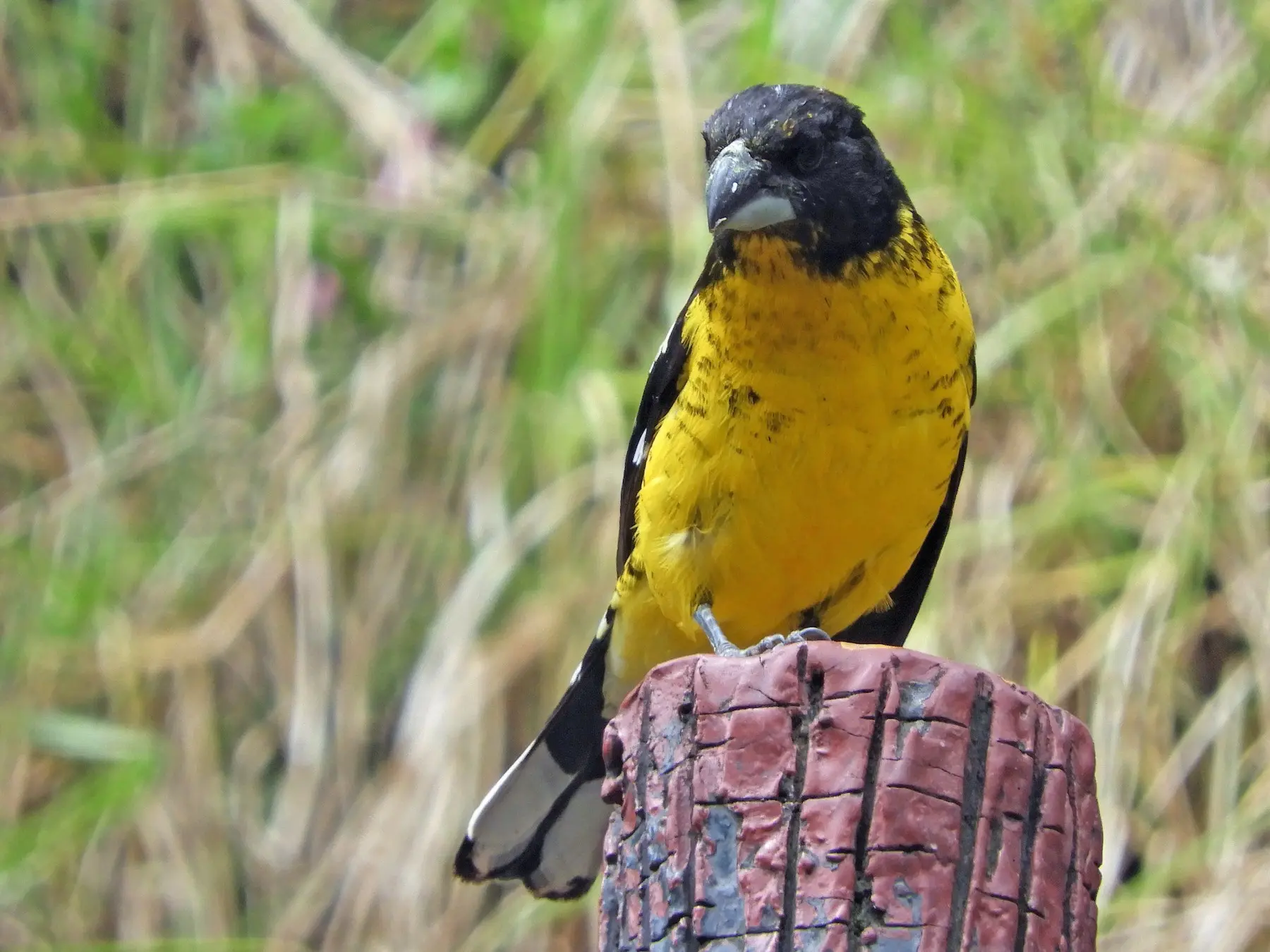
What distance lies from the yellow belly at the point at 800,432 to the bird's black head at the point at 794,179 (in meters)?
0.05

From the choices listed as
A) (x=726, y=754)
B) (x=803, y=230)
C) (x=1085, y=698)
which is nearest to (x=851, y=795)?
(x=726, y=754)

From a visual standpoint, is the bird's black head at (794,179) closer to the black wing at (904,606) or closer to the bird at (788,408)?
the bird at (788,408)

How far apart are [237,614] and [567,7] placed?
80.8 inches

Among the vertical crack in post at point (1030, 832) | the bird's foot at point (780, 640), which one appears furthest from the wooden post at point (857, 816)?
the bird's foot at point (780, 640)

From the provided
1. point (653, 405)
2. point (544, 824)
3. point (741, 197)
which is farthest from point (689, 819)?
point (653, 405)

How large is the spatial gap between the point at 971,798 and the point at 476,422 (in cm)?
332

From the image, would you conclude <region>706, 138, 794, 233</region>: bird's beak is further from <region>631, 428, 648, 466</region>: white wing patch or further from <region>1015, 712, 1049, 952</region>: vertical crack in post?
<region>1015, 712, 1049, 952</region>: vertical crack in post

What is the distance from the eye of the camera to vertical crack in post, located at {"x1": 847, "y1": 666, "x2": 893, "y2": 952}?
169cm

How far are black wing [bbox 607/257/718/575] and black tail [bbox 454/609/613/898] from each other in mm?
404

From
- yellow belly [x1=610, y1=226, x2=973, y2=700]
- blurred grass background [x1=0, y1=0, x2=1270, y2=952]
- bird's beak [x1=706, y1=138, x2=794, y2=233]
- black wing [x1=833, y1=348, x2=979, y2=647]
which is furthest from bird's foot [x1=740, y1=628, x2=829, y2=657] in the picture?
blurred grass background [x1=0, y1=0, x2=1270, y2=952]

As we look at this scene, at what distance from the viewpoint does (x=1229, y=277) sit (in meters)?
4.34

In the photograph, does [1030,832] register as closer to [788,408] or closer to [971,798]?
[971,798]

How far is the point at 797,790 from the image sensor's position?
5.81ft

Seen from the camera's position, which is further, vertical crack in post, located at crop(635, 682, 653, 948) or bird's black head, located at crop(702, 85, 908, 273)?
bird's black head, located at crop(702, 85, 908, 273)
